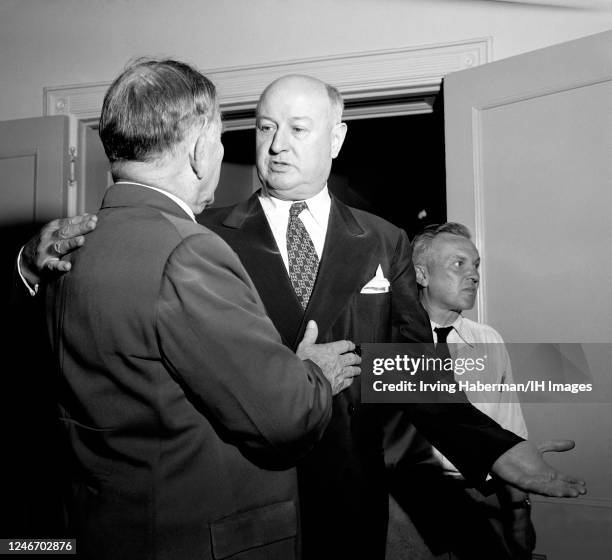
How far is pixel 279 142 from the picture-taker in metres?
1.50

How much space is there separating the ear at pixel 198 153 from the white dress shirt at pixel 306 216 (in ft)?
1.42

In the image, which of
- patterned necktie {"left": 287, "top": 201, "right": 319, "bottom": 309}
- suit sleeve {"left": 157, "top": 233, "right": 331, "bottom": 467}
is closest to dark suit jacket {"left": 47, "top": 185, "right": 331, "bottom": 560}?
suit sleeve {"left": 157, "top": 233, "right": 331, "bottom": 467}

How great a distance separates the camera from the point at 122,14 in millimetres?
3037

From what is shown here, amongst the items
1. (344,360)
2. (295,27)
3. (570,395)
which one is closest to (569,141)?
(570,395)

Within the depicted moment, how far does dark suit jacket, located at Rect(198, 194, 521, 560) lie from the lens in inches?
52.7

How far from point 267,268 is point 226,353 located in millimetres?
522

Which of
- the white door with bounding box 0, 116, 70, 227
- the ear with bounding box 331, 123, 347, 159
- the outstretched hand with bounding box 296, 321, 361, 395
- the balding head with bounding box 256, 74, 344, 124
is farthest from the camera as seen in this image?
the white door with bounding box 0, 116, 70, 227

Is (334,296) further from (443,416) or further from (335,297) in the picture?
(443,416)

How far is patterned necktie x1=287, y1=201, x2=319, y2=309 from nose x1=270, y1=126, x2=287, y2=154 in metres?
0.13

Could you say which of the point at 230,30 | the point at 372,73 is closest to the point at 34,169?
the point at 230,30

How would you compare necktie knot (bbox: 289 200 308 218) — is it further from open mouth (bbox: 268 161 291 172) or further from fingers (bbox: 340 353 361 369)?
fingers (bbox: 340 353 361 369)

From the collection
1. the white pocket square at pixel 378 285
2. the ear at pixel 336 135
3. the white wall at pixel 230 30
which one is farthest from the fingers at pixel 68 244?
the white wall at pixel 230 30

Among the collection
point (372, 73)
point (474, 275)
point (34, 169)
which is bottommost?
point (474, 275)

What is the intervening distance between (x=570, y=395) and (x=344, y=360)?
141 cm
